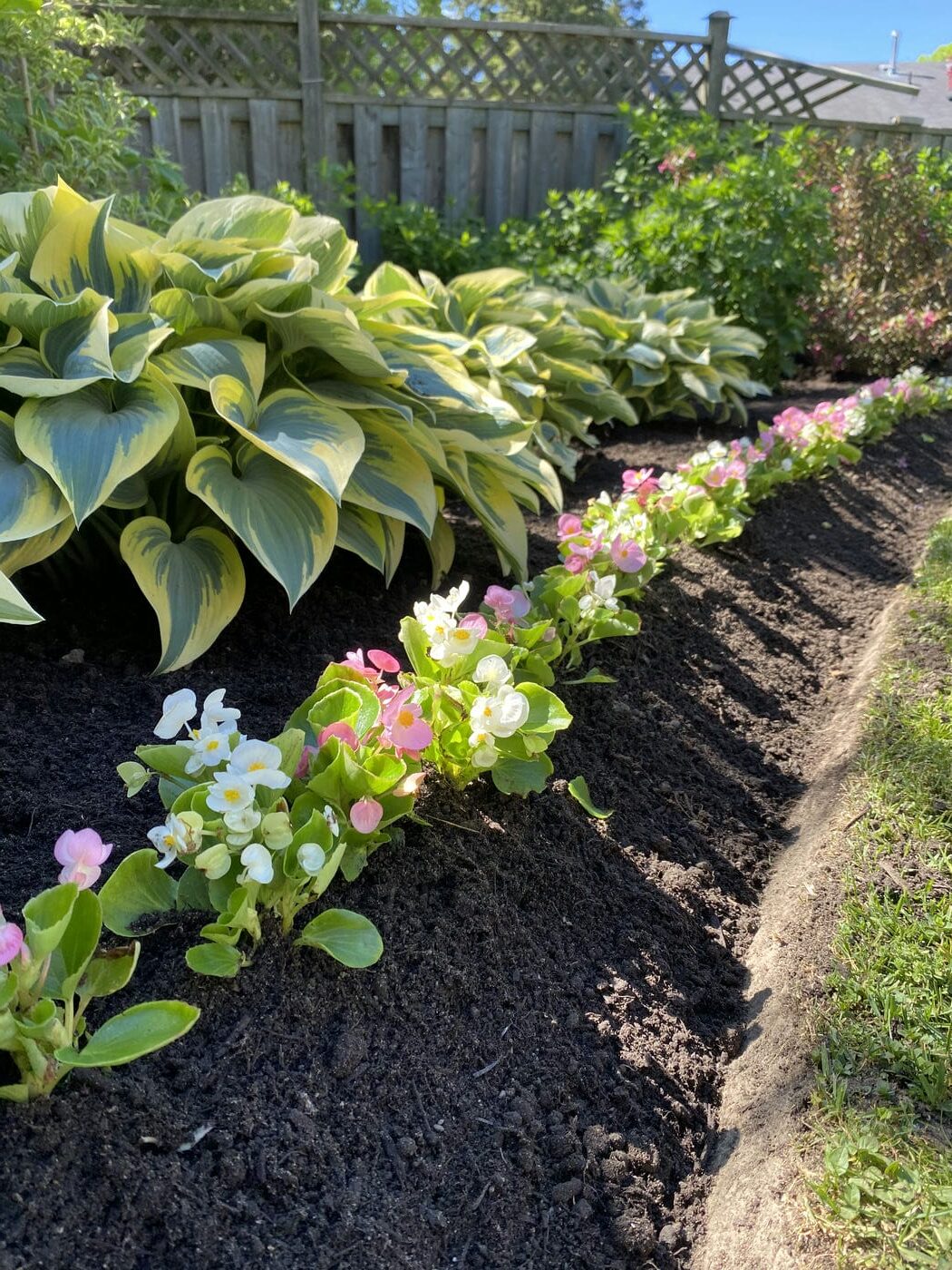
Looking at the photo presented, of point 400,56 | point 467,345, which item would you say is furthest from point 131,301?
point 400,56

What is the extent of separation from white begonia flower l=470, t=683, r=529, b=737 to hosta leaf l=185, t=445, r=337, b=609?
18.7 inches

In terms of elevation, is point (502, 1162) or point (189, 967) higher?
point (189, 967)

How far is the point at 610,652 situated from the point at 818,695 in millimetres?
631

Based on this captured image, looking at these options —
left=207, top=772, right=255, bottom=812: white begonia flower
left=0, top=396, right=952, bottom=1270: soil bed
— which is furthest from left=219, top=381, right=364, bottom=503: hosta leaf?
left=207, top=772, right=255, bottom=812: white begonia flower

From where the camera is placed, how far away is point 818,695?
2547 millimetres

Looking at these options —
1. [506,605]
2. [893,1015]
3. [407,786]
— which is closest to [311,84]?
[506,605]

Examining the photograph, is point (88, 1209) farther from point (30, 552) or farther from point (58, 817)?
point (30, 552)

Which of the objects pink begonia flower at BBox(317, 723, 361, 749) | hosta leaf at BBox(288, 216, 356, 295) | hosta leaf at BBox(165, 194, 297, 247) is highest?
hosta leaf at BBox(165, 194, 297, 247)

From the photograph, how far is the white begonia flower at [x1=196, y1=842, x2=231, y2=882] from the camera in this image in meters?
1.19

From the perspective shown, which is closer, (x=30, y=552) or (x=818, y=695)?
(x=30, y=552)

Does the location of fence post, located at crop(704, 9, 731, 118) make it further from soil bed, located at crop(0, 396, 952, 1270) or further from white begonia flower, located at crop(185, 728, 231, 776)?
white begonia flower, located at crop(185, 728, 231, 776)

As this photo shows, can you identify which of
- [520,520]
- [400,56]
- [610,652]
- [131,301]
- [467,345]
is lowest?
[610,652]

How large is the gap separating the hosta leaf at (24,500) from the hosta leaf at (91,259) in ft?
1.45

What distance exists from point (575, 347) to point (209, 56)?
400 cm
